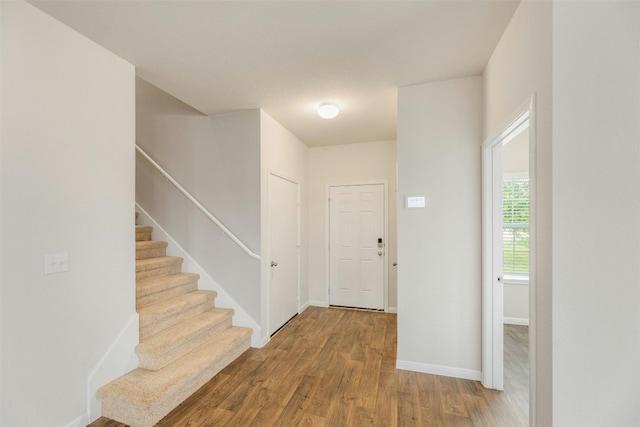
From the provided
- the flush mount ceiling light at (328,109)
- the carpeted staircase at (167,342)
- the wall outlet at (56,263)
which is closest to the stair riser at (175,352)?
the carpeted staircase at (167,342)

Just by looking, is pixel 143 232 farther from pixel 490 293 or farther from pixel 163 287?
pixel 490 293

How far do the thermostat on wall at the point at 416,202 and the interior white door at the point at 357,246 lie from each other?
174 cm

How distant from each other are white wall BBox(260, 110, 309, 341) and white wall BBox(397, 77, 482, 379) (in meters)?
1.55

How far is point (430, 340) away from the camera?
2543 mm

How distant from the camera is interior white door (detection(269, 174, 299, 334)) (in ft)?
11.2

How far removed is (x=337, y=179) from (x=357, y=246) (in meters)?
1.16

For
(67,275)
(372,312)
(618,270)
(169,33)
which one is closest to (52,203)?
(67,275)

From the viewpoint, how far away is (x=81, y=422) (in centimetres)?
185

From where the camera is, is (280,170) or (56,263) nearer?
(56,263)

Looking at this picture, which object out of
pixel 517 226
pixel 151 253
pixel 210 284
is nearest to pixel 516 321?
pixel 517 226

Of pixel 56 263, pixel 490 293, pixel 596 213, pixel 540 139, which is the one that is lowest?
pixel 490 293

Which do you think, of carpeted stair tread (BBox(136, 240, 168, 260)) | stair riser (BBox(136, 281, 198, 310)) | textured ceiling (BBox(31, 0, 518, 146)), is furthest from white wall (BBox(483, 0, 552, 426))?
carpeted stair tread (BBox(136, 240, 168, 260))

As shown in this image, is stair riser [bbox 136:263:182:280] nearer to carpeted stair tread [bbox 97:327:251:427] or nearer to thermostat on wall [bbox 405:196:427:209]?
carpeted stair tread [bbox 97:327:251:427]

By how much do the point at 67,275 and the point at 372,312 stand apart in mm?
3670
